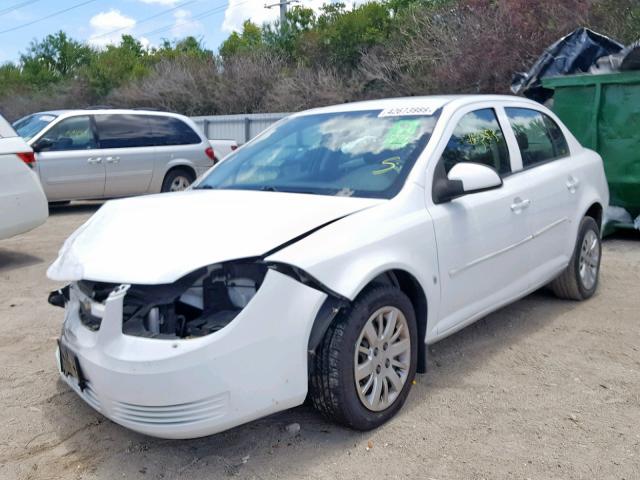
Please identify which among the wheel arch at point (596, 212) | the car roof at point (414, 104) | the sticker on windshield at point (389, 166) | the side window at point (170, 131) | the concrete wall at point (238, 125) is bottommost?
the concrete wall at point (238, 125)

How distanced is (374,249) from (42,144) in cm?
837

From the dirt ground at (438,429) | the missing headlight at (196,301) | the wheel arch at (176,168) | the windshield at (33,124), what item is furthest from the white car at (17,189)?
the missing headlight at (196,301)

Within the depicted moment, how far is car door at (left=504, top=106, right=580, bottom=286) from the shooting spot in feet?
15.6

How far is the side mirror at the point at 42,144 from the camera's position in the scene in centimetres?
1038

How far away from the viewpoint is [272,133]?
4887 millimetres

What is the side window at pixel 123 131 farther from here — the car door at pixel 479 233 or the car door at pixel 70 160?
the car door at pixel 479 233

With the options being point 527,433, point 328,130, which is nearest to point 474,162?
point 328,130

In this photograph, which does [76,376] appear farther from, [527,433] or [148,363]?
[527,433]

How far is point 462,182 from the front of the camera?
3891mm

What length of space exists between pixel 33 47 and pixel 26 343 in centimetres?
5139

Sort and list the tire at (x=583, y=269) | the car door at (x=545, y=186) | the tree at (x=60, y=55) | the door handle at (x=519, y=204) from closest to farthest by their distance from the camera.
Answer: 1. the door handle at (x=519, y=204)
2. the car door at (x=545, y=186)
3. the tire at (x=583, y=269)
4. the tree at (x=60, y=55)

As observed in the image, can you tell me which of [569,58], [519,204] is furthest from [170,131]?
[519,204]

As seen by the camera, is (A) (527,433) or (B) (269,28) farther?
(B) (269,28)

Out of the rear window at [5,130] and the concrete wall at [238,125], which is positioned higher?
the rear window at [5,130]
